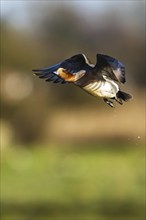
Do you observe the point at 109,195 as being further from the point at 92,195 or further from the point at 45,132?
the point at 45,132

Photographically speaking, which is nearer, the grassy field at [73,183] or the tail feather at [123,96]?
the tail feather at [123,96]

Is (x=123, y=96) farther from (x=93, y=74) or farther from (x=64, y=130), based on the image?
(x=64, y=130)

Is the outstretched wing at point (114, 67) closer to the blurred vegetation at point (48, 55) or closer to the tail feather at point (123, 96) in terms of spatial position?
the tail feather at point (123, 96)

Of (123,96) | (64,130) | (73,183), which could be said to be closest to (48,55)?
(64,130)

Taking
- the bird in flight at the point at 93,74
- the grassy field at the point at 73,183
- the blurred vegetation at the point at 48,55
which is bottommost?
the bird in flight at the point at 93,74

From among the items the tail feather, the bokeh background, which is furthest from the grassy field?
the tail feather

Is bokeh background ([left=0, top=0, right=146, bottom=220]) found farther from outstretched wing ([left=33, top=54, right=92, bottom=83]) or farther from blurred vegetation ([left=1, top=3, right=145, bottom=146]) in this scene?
outstretched wing ([left=33, top=54, right=92, bottom=83])

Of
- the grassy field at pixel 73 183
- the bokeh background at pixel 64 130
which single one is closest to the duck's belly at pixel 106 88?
the bokeh background at pixel 64 130
